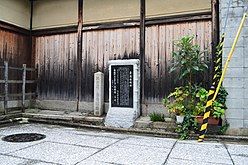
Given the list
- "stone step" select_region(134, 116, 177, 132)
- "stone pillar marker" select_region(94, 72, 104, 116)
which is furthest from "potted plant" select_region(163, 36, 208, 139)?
"stone pillar marker" select_region(94, 72, 104, 116)

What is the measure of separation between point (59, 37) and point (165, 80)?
16.4 feet

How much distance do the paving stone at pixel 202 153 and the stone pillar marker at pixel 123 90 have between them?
2523 millimetres

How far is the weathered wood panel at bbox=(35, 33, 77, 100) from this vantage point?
959 centimetres

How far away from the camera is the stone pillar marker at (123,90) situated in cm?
788

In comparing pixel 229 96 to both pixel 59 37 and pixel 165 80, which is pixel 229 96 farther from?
pixel 59 37

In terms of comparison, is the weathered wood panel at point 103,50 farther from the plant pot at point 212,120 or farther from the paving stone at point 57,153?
the paving stone at point 57,153

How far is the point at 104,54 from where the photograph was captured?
9094mm

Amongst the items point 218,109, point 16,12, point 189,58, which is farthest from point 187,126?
point 16,12

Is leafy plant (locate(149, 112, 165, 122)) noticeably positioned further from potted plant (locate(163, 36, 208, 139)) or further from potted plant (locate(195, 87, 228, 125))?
potted plant (locate(195, 87, 228, 125))

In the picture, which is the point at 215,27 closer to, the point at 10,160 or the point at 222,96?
the point at 222,96

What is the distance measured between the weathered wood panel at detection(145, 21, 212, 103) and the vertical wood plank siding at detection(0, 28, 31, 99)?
551 centimetres

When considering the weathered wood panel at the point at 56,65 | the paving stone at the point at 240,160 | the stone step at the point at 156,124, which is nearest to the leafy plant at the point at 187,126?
the stone step at the point at 156,124

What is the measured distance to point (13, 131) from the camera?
280 inches

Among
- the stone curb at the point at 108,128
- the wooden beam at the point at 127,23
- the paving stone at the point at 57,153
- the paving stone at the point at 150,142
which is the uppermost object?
the wooden beam at the point at 127,23
